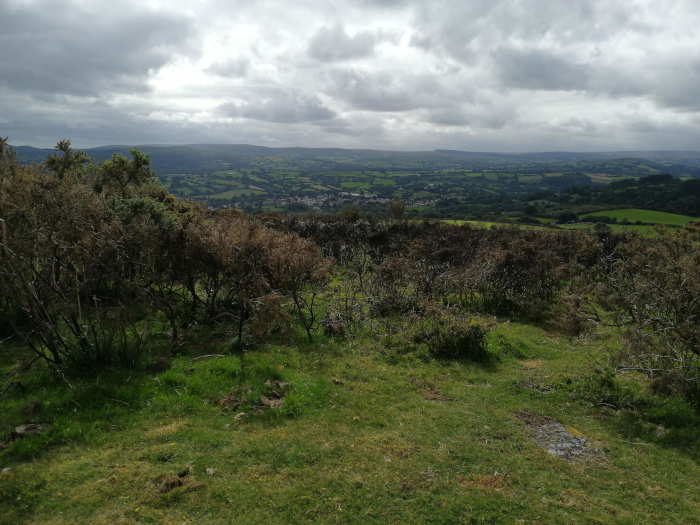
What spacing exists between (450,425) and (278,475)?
4679mm

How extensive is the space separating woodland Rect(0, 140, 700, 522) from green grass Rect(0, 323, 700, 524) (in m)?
0.21

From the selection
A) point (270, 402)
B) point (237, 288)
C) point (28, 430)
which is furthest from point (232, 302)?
point (28, 430)

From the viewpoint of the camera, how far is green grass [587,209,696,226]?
232 feet

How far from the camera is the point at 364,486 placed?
7.15m

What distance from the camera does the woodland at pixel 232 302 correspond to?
32.7 feet

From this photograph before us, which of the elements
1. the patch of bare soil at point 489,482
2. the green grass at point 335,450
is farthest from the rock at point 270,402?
the patch of bare soil at point 489,482

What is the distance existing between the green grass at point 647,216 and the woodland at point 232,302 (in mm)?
65825

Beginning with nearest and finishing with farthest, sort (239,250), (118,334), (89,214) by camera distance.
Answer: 1. (89,214)
2. (118,334)
3. (239,250)

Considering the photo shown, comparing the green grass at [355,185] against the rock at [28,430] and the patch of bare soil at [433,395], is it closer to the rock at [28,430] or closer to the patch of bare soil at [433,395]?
the patch of bare soil at [433,395]

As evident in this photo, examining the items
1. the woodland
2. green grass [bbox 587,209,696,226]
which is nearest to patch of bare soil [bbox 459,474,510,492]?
the woodland

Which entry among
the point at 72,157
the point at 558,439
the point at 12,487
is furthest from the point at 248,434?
the point at 72,157

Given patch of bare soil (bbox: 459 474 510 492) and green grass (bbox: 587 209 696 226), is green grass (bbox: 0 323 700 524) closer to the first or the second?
patch of bare soil (bbox: 459 474 510 492)

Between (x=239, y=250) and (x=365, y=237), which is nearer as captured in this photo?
(x=239, y=250)

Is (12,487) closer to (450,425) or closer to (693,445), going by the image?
(450,425)
